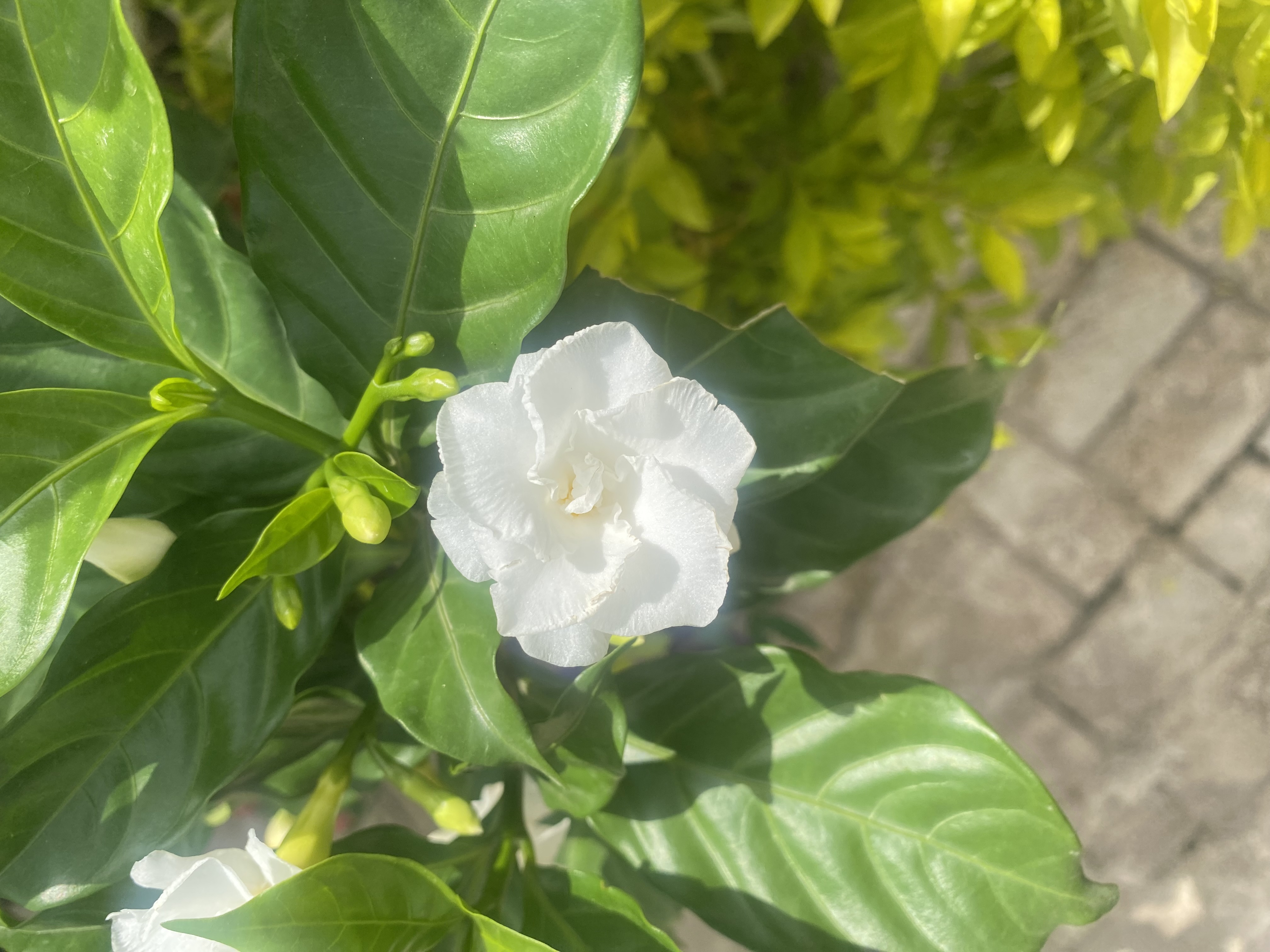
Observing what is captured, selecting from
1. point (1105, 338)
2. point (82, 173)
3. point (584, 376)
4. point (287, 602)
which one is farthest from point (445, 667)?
point (1105, 338)

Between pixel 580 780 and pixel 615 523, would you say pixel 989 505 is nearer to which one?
pixel 580 780

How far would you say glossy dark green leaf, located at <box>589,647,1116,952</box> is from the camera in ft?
1.78

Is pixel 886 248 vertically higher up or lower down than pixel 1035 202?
lower down

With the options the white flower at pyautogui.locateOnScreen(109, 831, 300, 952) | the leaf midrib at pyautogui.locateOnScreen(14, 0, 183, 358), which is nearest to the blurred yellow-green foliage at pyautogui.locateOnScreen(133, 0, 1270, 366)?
the leaf midrib at pyautogui.locateOnScreen(14, 0, 183, 358)

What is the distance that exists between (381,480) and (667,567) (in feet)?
0.46

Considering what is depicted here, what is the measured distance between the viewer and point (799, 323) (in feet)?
1.68

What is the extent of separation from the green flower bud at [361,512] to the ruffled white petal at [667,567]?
0.11 meters

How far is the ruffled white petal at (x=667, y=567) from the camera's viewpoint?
369 mm

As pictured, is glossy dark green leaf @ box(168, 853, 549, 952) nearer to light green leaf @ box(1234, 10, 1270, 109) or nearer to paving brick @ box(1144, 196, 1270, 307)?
light green leaf @ box(1234, 10, 1270, 109)

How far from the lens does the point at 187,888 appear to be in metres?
0.43

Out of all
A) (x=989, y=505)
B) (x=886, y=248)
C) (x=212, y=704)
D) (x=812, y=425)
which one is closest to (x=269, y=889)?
(x=212, y=704)

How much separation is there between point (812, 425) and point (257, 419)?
0.31m

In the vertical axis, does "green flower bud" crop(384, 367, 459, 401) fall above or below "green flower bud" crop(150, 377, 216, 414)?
above

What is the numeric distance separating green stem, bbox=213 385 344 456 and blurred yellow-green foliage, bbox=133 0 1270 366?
322 mm
